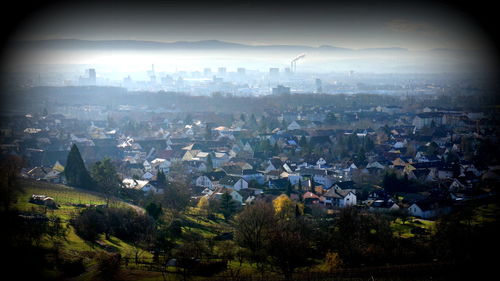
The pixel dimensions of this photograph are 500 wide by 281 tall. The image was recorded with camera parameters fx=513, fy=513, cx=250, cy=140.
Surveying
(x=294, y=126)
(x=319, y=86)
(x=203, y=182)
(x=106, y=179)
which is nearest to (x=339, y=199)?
(x=203, y=182)

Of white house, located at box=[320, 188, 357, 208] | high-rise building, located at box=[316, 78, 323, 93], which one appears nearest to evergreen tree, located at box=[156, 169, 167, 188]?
white house, located at box=[320, 188, 357, 208]

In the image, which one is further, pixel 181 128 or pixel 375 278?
pixel 181 128

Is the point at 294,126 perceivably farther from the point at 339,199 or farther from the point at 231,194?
the point at 231,194

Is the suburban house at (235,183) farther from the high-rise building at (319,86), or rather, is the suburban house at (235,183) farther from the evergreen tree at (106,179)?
the high-rise building at (319,86)

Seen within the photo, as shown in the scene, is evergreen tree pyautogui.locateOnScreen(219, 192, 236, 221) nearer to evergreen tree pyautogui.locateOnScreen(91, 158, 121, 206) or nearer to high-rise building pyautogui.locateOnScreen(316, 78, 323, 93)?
evergreen tree pyautogui.locateOnScreen(91, 158, 121, 206)

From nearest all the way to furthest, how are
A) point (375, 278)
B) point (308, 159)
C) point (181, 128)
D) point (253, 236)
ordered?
point (375, 278) → point (253, 236) → point (308, 159) → point (181, 128)

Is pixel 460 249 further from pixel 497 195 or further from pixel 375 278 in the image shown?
pixel 497 195

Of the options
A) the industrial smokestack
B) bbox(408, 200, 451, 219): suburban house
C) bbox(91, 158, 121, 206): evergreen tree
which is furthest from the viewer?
the industrial smokestack

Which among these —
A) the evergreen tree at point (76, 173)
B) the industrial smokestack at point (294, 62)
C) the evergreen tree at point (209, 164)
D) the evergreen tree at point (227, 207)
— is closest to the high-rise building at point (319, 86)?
the industrial smokestack at point (294, 62)

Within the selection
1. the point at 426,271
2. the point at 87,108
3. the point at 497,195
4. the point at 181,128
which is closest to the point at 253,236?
the point at 426,271
